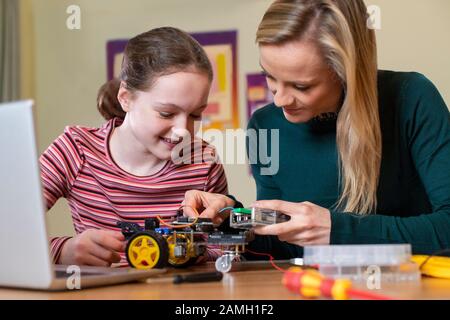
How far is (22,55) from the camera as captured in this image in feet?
10.7

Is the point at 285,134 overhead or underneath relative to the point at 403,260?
overhead

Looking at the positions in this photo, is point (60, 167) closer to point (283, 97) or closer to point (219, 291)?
point (283, 97)

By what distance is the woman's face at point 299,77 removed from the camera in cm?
125

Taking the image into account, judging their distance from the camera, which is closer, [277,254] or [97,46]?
[277,254]

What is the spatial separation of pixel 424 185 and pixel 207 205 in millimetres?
458

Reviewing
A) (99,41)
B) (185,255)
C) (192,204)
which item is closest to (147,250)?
(185,255)

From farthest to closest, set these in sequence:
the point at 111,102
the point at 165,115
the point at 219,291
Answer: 1. the point at 111,102
2. the point at 165,115
3. the point at 219,291

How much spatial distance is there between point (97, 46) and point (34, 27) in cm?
38

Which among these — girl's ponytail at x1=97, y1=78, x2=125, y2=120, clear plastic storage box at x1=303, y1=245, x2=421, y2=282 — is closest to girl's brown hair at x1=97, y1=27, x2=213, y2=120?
girl's ponytail at x1=97, y1=78, x2=125, y2=120

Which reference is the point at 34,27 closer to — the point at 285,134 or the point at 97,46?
the point at 97,46

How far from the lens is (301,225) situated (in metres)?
1.05

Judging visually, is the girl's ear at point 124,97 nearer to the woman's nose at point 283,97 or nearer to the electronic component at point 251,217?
the woman's nose at point 283,97
